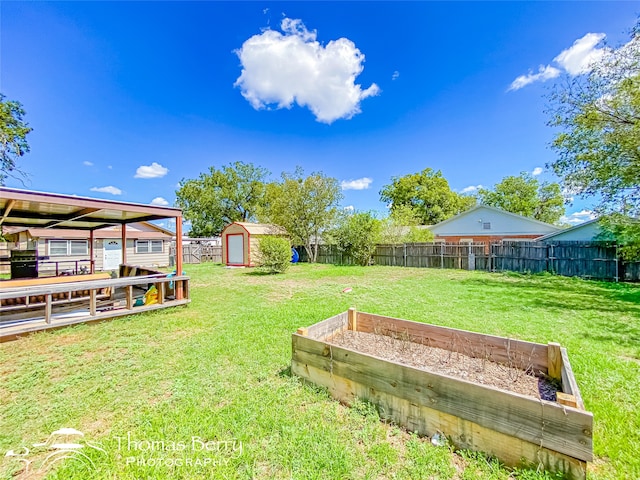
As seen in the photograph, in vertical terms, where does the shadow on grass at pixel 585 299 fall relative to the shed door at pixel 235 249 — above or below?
below

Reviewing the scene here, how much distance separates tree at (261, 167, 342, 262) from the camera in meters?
18.1

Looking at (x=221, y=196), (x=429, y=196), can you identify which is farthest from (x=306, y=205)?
(x=429, y=196)

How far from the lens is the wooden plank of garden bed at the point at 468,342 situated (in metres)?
2.53

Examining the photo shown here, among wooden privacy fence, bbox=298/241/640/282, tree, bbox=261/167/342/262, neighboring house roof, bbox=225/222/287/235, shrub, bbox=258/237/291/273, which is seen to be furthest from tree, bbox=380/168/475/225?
shrub, bbox=258/237/291/273

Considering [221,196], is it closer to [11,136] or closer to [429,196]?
[11,136]

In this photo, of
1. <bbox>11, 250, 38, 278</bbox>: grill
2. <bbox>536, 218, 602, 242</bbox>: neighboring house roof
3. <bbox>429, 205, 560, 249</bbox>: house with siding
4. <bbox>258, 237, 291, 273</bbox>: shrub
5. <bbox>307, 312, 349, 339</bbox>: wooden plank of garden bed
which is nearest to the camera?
<bbox>307, 312, 349, 339</bbox>: wooden plank of garden bed

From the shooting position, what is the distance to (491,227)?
2094 cm

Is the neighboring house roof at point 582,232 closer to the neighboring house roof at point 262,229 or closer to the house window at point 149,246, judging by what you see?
the neighboring house roof at point 262,229

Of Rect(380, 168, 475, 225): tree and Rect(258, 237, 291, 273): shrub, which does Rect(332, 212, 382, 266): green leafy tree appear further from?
Rect(380, 168, 475, 225): tree

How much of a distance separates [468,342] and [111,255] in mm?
21913

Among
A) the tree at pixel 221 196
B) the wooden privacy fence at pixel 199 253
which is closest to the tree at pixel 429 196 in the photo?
the tree at pixel 221 196

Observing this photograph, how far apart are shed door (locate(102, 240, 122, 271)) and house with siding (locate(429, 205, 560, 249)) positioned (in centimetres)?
2537

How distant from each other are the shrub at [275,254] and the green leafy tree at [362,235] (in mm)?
4935

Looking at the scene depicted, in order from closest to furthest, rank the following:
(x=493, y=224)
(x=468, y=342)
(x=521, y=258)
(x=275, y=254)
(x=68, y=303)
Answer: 1. (x=468, y=342)
2. (x=68, y=303)
3. (x=521, y=258)
4. (x=275, y=254)
5. (x=493, y=224)
